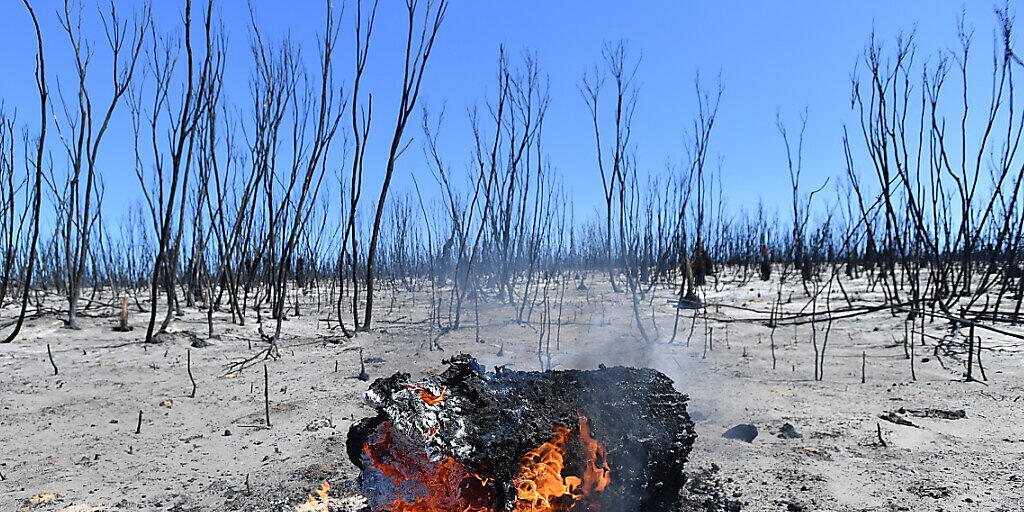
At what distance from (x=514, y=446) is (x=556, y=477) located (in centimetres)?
21

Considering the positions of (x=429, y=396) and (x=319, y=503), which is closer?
(x=429, y=396)

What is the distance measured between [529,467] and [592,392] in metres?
0.39

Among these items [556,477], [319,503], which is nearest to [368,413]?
[319,503]

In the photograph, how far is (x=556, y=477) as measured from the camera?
184cm

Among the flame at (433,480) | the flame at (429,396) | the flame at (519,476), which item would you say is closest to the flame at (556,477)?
the flame at (519,476)

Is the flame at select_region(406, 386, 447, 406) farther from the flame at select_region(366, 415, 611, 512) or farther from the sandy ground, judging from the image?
the sandy ground

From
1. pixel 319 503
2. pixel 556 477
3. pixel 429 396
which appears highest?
pixel 429 396

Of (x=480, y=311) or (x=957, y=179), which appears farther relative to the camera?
(x=480, y=311)

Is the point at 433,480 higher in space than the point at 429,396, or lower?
lower

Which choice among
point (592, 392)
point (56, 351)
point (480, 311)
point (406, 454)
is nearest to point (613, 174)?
point (480, 311)

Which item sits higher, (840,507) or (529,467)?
(529,467)

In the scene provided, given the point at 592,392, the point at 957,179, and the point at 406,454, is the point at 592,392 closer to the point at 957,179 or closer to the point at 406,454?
the point at 406,454

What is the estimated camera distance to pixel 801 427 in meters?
3.04

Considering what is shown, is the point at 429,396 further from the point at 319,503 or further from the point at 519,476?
the point at 319,503
